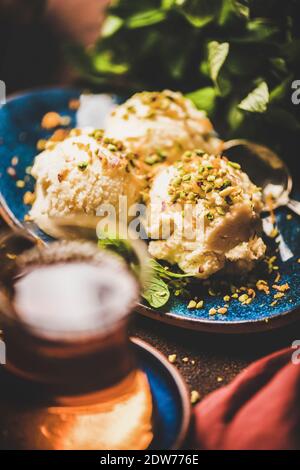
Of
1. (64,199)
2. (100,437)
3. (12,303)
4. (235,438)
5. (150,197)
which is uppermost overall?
(12,303)

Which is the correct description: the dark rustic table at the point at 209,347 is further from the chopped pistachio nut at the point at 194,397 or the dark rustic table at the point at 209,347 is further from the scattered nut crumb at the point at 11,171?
the scattered nut crumb at the point at 11,171

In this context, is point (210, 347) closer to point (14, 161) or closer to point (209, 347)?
point (209, 347)

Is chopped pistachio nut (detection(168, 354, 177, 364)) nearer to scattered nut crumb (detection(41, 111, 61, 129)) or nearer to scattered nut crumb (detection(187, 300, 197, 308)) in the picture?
scattered nut crumb (detection(187, 300, 197, 308))

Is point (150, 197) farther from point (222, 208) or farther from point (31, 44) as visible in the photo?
point (31, 44)

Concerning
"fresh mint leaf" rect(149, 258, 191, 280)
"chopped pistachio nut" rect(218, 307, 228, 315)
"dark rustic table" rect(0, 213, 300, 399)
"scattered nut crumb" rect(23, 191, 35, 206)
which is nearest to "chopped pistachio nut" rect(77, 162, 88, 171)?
"scattered nut crumb" rect(23, 191, 35, 206)

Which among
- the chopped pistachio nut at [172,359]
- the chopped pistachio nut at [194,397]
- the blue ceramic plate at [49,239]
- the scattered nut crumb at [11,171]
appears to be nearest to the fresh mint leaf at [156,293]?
the blue ceramic plate at [49,239]

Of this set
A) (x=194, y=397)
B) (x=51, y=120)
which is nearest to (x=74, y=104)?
(x=51, y=120)

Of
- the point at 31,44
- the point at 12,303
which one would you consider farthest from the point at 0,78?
the point at 12,303
